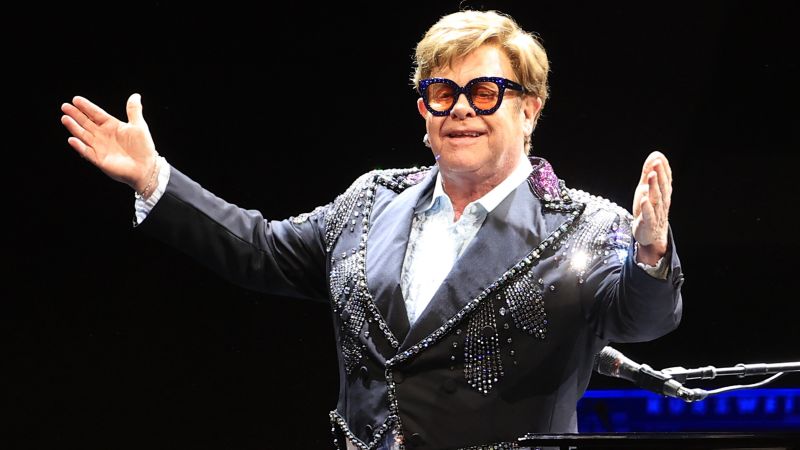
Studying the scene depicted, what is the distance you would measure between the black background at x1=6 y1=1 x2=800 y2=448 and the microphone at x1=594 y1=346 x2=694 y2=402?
3.43ft

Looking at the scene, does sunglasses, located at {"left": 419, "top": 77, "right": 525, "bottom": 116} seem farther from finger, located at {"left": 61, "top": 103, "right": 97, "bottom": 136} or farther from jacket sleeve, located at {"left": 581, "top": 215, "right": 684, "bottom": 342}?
finger, located at {"left": 61, "top": 103, "right": 97, "bottom": 136}

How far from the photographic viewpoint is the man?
1765 mm

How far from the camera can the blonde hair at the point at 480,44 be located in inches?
75.9

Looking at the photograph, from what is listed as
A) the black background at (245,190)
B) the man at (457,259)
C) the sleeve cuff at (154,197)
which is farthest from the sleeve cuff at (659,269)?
the black background at (245,190)

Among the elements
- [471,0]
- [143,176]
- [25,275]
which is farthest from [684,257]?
[25,275]

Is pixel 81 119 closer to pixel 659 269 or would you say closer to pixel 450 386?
pixel 450 386

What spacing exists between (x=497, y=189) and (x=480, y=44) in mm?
277

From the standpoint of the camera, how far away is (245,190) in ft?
9.83

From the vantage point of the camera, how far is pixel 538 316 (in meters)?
1.78

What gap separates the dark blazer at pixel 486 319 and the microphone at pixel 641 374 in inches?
1.3

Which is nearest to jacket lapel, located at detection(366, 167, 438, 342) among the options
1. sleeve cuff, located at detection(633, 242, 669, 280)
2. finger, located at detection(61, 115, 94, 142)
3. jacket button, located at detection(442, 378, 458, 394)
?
jacket button, located at detection(442, 378, 458, 394)

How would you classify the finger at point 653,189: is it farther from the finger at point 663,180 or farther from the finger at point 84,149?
the finger at point 84,149

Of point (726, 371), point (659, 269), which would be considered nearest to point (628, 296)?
point (659, 269)

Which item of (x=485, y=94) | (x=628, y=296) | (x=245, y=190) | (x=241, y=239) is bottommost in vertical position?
(x=628, y=296)
